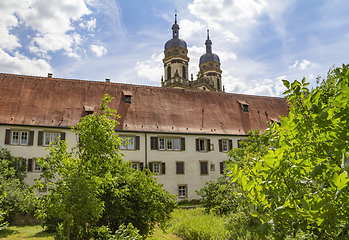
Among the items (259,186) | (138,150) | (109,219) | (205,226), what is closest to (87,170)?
(109,219)

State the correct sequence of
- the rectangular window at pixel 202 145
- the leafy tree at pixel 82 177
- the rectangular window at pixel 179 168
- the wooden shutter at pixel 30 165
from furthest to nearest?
the rectangular window at pixel 202 145
the rectangular window at pixel 179 168
the wooden shutter at pixel 30 165
the leafy tree at pixel 82 177

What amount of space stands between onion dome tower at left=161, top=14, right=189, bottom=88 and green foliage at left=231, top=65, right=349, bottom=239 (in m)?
64.5

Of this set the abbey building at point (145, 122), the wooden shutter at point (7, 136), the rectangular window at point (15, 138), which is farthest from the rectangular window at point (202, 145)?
the wooden shutter at point (7, 136)

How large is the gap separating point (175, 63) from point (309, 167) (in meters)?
67.6

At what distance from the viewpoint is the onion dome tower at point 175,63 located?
68062 mm

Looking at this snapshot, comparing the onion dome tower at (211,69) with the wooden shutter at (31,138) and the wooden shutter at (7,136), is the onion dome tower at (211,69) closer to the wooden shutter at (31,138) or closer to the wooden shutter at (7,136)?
the wooden shutter at (31,138)

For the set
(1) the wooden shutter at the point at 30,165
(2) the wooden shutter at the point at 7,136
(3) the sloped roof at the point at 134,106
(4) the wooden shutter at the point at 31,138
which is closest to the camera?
(2) the wooden shutter at the point at 7,136

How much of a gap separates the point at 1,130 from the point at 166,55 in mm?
51153

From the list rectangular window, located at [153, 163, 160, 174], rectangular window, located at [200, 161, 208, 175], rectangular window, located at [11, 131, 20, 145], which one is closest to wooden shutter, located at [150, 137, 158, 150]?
rectangular window, located at [153, 163, 160, 174]

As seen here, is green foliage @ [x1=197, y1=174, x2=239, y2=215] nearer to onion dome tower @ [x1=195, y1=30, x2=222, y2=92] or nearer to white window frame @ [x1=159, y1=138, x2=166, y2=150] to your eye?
white window frame @ [x1=159, y1=138, x2=166, y2=150]

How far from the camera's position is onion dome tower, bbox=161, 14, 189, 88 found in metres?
68.1

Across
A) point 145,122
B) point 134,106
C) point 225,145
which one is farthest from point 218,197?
point 134,106

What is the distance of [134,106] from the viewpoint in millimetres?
30062

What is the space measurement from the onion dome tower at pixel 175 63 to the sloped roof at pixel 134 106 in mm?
32769
